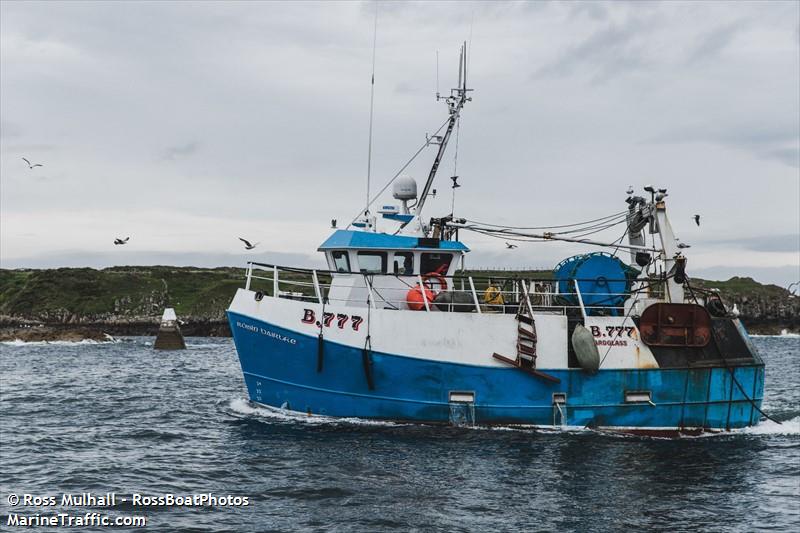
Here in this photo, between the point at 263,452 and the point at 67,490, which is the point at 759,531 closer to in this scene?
the point at 263,452

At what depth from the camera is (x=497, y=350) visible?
1875 centimetres

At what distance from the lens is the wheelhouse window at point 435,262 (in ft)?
70.7

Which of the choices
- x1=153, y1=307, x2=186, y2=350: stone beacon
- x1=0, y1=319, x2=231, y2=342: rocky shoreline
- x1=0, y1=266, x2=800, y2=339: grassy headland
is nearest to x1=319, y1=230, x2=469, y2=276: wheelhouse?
x1=153, y1=307, x2=186, y2=350: stone beacon

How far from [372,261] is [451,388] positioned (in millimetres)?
4541

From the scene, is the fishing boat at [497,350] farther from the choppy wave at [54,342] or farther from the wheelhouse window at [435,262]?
the choppy wave at [54,342]

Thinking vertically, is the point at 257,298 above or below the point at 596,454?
above

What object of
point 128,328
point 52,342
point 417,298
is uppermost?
point 417,298

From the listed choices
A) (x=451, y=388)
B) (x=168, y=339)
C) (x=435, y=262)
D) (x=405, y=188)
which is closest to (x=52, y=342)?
(x=168, y=339)

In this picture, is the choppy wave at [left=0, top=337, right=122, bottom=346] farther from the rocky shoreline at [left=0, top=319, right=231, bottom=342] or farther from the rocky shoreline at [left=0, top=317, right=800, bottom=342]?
the rocky shoreline at [left=0, top=319, right=231, bottom=342]

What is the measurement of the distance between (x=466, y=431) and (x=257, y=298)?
20.2ft

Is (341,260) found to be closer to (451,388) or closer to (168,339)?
(451,388)

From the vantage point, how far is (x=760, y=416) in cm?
2188

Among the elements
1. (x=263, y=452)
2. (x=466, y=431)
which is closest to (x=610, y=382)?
(x=466, y=431)

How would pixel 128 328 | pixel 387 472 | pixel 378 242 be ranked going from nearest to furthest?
pixel 387 472
pixel 378 242
pixel 128 328
